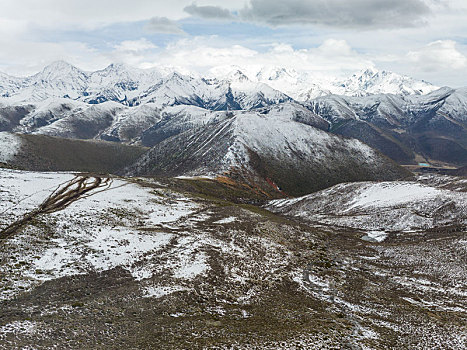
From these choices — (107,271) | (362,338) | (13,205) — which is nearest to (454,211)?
(362,338)

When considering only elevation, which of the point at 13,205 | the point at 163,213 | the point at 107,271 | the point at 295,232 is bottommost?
the point at 295,232

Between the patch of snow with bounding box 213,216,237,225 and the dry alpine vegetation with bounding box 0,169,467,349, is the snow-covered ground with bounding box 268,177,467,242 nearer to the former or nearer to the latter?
the dry alpine vegetation with bounding box 0,169,467,349

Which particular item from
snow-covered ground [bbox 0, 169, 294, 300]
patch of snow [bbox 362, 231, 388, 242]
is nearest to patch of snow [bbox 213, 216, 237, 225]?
snow-covered ground [bbox 0, 169, 294, 300]

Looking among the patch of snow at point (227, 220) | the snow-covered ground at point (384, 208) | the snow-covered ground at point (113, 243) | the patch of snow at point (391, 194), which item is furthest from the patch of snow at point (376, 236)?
the patch of snow at point (227, 220)

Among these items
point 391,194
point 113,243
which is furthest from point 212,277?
point 391,194

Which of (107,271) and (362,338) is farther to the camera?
(107,271)

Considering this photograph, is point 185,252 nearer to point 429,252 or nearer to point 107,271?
point 107,271

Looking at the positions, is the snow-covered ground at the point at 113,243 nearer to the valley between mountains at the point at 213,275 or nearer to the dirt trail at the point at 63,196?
the valley between mountains at the point at 213,275
